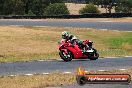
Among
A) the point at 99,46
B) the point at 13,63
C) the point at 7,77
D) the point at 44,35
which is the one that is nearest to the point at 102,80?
the point at 7,77

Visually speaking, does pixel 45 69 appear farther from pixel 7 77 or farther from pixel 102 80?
pixel 102 80

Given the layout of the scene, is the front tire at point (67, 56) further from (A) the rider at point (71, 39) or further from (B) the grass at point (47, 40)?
(B) the grass at point (47, 40)

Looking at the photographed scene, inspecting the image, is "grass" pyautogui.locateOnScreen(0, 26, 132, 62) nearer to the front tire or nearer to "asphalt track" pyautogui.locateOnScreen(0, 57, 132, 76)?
the front tire

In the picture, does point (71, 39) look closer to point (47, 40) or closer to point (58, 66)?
point (58, 66)

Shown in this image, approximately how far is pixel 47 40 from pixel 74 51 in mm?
12889

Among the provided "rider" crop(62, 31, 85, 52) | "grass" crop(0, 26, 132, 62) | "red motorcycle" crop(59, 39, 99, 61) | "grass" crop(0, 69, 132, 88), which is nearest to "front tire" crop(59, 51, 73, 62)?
"red motorcycle" crop(59, 39, 99, 61)

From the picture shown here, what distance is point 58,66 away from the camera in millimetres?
20062

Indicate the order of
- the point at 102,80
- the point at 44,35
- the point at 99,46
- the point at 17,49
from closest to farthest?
the point at 102,80 < the point at 17,49 < the point at 99,46 < the point at 44,35

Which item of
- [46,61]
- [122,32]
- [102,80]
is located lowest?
[122,32]

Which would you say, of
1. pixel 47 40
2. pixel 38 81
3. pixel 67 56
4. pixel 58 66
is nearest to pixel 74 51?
pixel 67 56

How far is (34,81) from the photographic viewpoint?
1650 cm

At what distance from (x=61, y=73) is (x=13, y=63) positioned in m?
3.67

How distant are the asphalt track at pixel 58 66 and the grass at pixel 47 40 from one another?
→ 6.96ft

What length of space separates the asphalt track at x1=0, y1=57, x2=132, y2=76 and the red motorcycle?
0.31 m
